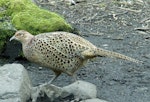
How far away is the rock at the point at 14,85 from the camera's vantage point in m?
5.55

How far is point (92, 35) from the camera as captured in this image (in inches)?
356

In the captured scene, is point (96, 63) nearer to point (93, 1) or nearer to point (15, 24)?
point (15, 24)

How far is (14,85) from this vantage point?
224 inches

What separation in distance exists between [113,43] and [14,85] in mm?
3217

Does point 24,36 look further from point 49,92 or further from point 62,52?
point 49,92

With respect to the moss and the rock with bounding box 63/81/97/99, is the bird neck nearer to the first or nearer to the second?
the rock with bounding box 63/81/97/99

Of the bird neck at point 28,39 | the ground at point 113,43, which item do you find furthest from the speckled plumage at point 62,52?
the ground at point 113,43

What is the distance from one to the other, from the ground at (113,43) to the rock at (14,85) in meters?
0.91

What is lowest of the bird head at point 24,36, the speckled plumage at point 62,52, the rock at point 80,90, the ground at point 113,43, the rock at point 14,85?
the ground at point 113,43

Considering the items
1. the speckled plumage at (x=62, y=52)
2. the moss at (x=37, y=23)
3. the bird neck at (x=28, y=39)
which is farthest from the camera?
the moss at (x=37, y=23)

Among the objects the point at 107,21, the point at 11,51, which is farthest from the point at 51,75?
the point at 107,21

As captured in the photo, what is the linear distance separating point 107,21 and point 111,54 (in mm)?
3518

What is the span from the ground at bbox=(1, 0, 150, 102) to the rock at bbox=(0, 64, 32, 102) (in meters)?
0.91

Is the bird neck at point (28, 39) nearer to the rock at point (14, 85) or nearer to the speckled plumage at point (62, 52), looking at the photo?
the speckled plumage at point (62, 52)
